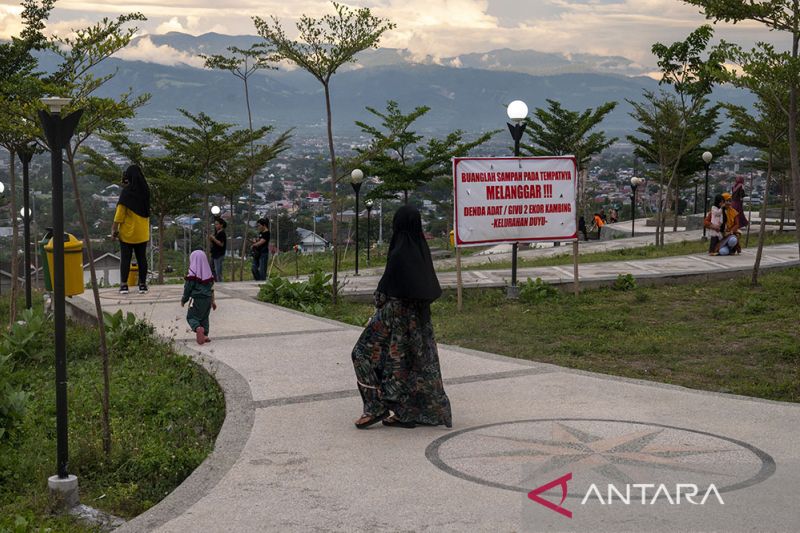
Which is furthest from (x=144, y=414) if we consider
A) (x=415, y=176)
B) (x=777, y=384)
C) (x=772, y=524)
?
(x=415, y=176)

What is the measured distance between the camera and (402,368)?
7.26 meters

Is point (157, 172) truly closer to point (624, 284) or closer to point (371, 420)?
point (624, 284)

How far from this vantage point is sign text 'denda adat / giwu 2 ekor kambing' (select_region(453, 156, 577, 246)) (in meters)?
14.4

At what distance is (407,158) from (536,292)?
67.6 feet

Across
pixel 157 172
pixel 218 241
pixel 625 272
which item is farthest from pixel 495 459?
pixel 157 172

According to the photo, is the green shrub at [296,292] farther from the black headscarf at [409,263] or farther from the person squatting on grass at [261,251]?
the black headscarf at [409,263]

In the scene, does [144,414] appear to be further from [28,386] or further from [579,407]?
[579,407]

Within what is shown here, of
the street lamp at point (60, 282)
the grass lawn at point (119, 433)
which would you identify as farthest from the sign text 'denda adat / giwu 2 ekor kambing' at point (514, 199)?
the street lamp at point (60, 282)

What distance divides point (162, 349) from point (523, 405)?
4209mm

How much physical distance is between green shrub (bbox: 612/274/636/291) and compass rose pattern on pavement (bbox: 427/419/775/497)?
8.87m

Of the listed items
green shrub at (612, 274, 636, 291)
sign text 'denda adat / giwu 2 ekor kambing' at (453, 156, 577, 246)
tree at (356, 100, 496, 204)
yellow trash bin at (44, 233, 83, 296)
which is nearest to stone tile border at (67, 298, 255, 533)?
yellow trash bin at (44, 233, 83, 296)

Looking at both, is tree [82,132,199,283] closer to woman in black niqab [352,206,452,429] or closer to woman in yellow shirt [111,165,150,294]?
woman in yellow shirt [111,165,150,294]

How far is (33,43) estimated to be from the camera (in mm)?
15633

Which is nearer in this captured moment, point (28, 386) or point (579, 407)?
point (579, 407)
